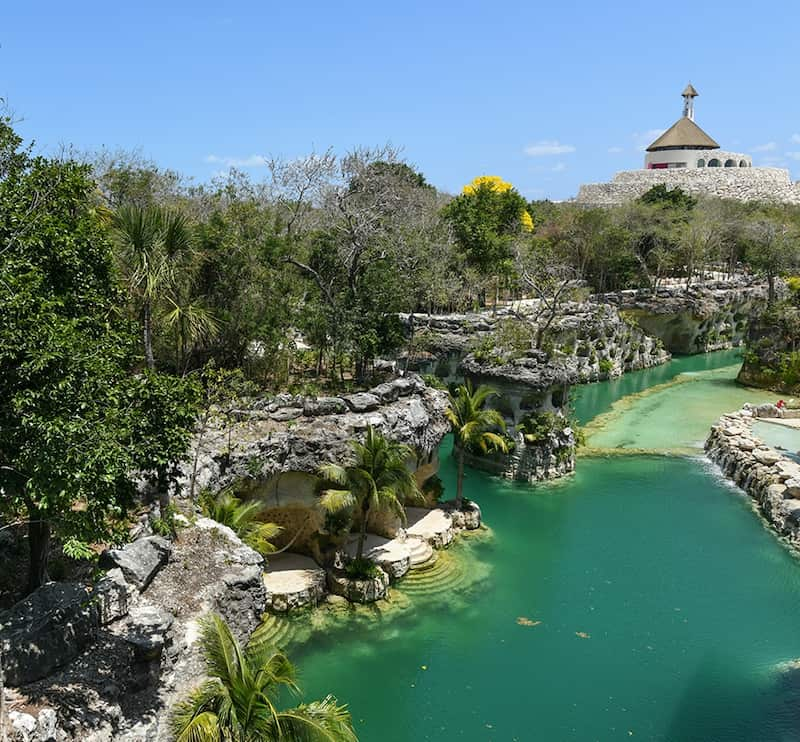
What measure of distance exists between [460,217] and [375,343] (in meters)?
25.2

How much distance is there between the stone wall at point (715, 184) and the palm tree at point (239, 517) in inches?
3178

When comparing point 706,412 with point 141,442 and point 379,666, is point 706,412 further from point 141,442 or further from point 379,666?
point 141,442

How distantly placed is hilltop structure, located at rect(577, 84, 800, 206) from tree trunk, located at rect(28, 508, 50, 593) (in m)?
88.5

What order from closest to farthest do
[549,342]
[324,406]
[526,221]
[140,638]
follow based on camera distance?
1. [140,638]
2. [324,406]
3. [549,342]
4. [526,221]

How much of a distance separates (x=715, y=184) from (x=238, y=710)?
3767 inches

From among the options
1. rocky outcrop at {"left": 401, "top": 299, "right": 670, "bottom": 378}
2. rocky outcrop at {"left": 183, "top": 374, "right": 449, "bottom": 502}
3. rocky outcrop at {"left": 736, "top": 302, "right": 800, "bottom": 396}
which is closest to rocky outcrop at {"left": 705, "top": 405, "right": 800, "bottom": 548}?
rocky outcrop at {"left": 401, "top": 299, "right": 670, "bottom": 378}

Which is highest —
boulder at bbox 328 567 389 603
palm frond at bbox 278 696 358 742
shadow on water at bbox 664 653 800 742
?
palm frond at bbox 278 696 358 742

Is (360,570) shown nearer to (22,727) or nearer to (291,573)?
(291,573)

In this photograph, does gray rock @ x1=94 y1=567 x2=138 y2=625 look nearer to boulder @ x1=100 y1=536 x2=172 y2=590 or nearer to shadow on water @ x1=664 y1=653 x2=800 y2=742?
boulder @ x1=100 y1=536 x2=172 y2=590

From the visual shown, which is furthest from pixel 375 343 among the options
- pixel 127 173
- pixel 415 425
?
pixel 127 173

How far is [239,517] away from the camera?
18.8 metres

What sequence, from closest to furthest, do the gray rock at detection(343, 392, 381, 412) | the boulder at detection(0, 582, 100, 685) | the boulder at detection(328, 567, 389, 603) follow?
the boulder at detection(0, 582, 100, 685) → the boulder at detection(328, 567, 389, 603) → the gray rock at detection(343, 392, 381, 412)

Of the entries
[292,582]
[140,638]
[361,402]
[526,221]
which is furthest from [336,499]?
[526,221]

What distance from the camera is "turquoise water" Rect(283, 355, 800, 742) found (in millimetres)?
16938
